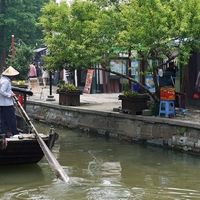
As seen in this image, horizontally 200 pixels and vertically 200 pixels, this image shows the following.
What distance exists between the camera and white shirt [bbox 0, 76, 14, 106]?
394 inches

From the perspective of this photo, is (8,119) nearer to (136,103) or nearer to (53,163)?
(53,163)

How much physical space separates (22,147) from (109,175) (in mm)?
1881

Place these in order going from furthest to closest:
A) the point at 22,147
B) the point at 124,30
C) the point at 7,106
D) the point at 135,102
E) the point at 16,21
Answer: the point at 16,21 → the point at 135,102 → the point at 124,30 → the point at 7,106 → the point at 22,147

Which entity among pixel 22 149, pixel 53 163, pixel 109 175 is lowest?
pixel 109 175

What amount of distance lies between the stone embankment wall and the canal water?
352 mm

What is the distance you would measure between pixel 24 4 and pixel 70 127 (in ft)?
93.1

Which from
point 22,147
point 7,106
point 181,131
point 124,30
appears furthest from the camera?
point 124,30

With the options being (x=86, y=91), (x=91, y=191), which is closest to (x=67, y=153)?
(x=91, y=191)

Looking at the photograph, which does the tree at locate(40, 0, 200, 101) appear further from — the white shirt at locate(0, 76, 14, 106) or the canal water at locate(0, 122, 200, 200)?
the white shirt at locate(0, 76, 14, 106)

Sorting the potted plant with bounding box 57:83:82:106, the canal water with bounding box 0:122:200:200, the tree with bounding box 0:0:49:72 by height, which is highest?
the tree with bounding box 0:0:49:72

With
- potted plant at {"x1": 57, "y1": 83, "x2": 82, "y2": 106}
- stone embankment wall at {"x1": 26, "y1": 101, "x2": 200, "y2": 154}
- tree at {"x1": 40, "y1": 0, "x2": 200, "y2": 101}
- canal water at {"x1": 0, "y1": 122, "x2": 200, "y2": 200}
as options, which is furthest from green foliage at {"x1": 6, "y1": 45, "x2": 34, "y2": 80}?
canal water at {"x1": 0, "y1": 122, "x2": 200, "y2": 200}

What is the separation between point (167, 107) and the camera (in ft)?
43.7

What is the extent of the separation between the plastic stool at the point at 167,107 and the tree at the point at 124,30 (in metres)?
0.53

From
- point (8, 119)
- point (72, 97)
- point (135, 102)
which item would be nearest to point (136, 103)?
point (135, 102)
